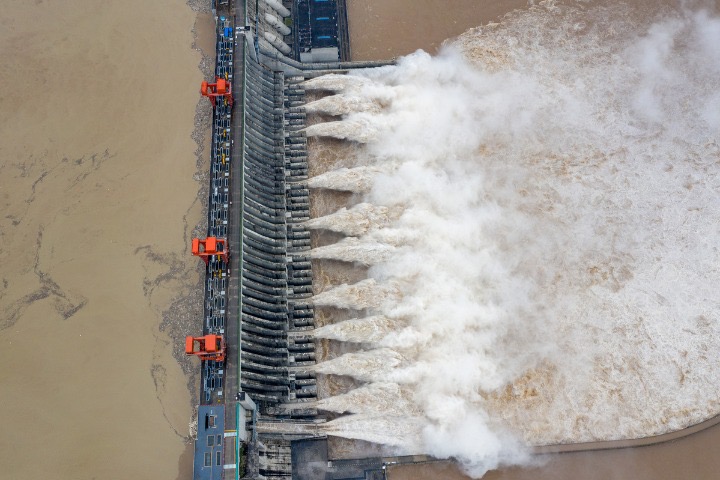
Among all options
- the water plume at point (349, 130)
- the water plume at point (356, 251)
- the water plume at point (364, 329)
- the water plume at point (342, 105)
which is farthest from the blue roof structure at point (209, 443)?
the water plume at point (342, 105)

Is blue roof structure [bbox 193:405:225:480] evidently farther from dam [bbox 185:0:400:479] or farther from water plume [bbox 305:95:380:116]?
water plume [bbox 305:95:380:116]

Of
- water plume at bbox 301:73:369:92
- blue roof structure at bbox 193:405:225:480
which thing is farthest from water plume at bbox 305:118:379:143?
blue roof structure at bbox 193:405:225:480

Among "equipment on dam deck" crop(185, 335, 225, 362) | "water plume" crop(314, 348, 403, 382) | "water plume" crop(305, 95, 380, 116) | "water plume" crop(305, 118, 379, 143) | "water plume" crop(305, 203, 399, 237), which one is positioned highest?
"water plume" crop(305, 95, 380, 116)

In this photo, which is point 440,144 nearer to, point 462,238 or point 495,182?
point 495,182

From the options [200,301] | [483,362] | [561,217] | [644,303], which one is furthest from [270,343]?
[644,303]

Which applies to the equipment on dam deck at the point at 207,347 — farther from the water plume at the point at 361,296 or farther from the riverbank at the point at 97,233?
the water plume at the point at 361,296

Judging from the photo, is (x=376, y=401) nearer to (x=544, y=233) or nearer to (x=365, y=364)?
(x=365, y=364)
